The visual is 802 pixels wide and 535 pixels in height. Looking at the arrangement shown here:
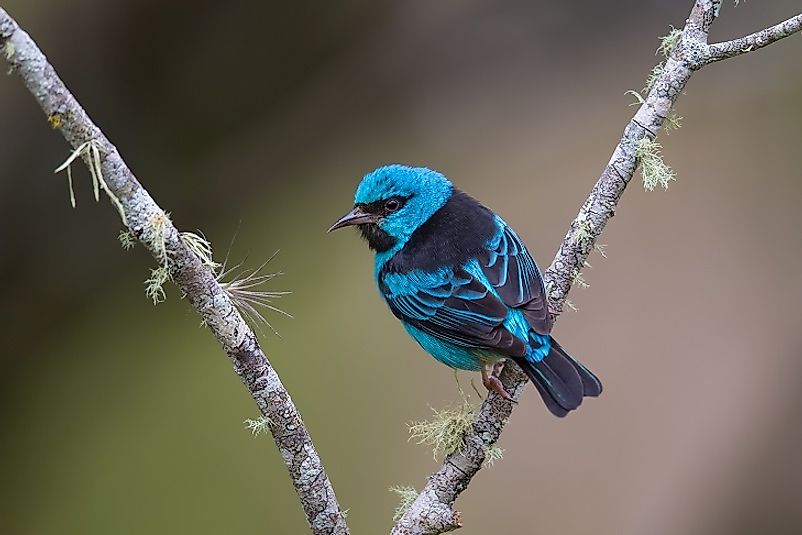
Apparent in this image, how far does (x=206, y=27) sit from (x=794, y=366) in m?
3.17

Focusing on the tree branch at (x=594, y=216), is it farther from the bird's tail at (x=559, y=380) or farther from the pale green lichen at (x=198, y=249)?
the pale green lichen at (x=198, y=249)

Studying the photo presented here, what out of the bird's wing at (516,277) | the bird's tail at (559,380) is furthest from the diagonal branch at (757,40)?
the bird's tail at (559,380)

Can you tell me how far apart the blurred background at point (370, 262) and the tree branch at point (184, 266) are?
2.28 metres

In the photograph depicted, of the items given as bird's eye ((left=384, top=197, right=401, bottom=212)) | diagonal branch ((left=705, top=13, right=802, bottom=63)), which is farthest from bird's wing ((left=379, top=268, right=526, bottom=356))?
diagonal branch ((left=705, top=13, right=802, bottom=63))

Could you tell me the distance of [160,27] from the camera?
437 centimetres

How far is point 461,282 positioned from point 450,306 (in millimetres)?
85

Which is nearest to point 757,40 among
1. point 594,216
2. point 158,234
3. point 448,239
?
point 594,216

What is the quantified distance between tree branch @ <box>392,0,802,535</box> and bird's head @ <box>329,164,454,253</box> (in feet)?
3.33

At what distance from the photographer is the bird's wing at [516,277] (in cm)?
262

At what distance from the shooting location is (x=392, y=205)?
3.32 metres

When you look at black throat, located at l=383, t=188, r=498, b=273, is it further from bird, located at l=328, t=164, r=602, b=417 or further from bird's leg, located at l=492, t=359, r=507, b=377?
bird's leg, located at l=492, t=359, r=507, b=377

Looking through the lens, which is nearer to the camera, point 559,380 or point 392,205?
point 559,380

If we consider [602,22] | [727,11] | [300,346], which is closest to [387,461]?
[300,346]

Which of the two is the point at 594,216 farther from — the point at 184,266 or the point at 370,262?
the point at 370,262
